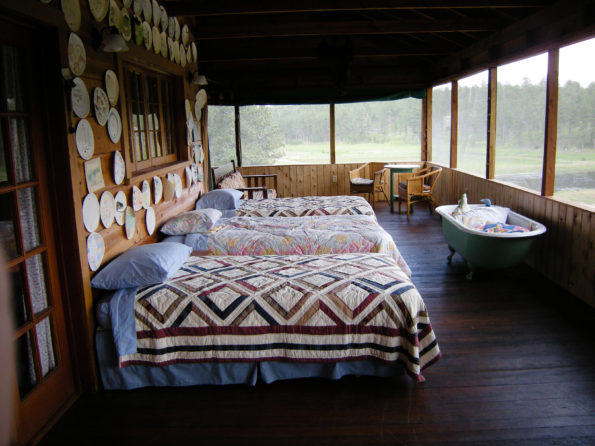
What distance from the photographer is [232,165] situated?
8.41 metres

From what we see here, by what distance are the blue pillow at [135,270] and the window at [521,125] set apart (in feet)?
16.5

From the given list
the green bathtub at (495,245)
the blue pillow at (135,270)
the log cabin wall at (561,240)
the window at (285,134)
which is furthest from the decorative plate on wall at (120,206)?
the window at (285,134)

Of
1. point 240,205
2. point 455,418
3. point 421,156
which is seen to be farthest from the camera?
point 421,156

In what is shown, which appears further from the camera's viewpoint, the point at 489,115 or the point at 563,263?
the point at 489,115

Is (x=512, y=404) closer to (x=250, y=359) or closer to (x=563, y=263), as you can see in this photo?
(x=250, y=359)

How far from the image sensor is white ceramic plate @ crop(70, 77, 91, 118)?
2.83 m

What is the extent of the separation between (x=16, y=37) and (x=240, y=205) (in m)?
3.94

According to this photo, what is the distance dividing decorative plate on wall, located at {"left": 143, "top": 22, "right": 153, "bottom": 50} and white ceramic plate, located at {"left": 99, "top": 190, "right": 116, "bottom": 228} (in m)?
1.59

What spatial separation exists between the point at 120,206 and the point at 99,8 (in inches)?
51.7

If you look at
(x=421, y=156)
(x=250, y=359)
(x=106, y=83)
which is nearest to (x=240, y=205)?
(x=106, y=83)

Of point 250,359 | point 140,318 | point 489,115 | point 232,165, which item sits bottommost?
point 250,359

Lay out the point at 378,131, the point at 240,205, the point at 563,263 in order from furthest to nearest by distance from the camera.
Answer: the point at 378,131, the point at 240,205, the point at 563,263

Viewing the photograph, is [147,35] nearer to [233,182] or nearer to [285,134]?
[233,182]

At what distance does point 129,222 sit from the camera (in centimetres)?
362
